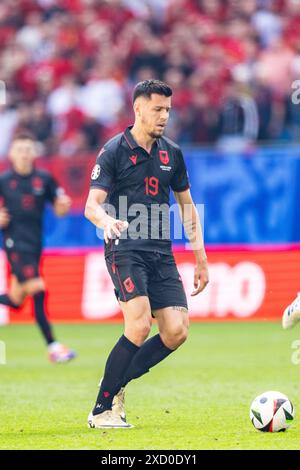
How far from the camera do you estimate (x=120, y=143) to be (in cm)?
851

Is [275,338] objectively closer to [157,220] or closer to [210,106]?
[210,106]

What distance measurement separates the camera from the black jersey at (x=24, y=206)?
14.1m

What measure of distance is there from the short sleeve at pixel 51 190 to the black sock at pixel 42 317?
1191 mm

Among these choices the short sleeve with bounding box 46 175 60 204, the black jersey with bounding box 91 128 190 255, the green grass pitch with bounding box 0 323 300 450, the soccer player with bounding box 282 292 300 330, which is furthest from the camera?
the short sleeve with bounding box 46 175 60 204

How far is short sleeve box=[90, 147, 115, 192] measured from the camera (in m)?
8.26

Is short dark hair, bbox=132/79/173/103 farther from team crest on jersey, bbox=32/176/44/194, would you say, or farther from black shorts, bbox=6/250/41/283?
black shorts, bbox=6/250/41/283

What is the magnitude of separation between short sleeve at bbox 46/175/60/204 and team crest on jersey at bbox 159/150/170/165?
17.4 ft

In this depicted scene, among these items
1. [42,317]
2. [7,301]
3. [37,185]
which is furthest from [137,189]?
[7,301]

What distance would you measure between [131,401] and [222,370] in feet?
7.56

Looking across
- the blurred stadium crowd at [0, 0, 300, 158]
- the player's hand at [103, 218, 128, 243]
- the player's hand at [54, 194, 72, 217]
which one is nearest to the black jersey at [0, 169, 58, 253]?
the player's hand at [54, 194, 72, 217]

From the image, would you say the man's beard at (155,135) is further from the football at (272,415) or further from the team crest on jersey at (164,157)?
the football at (272,415)

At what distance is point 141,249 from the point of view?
27.8 ft

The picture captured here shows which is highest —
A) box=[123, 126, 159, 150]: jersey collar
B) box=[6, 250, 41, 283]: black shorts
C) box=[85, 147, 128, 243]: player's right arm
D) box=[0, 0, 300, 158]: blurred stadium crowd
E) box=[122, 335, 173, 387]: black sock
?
box=[0, 0, 300, 158]: blurred stadium crowd

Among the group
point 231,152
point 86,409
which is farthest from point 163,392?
point 231,152
